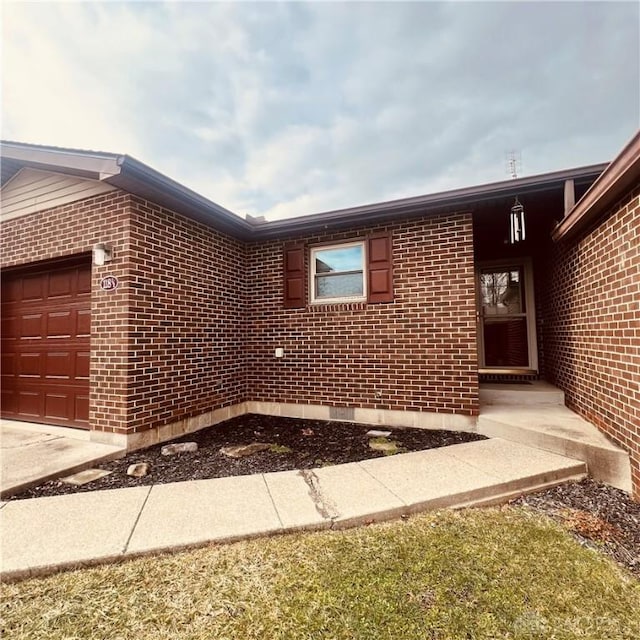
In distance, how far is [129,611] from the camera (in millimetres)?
1597

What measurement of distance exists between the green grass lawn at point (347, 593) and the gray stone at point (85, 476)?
1.48m

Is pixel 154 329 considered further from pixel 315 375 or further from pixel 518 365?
pixel 518 365

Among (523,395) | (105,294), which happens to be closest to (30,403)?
(105,294)

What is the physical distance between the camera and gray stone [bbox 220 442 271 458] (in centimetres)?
377

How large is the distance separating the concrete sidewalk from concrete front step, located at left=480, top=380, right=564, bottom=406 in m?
1.84

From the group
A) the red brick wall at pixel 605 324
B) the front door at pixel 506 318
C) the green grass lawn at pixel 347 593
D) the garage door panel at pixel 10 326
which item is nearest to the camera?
the green grass lawn at pixel 347 593

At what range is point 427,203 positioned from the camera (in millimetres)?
4645

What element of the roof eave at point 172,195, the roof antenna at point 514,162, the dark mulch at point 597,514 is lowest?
the dark mulch at point 597,514

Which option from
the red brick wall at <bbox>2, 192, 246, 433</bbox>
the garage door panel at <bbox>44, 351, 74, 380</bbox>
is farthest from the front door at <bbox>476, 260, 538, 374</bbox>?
the garage door panel at <bbox>44, 351, 74, 380</bbox>

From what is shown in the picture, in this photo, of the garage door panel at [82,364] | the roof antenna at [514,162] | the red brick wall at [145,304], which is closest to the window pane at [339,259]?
the red brick wall at [145,304]

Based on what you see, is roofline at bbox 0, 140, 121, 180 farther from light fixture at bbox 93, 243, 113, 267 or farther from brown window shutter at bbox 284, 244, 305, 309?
brown window shutter at bbox 284, 244, 305, 309

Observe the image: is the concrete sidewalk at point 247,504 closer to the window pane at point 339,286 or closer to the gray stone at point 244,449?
the gray stone at point 244,449

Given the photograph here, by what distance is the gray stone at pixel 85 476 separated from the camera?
3126 mm

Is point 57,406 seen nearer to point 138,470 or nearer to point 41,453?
point 41,453
